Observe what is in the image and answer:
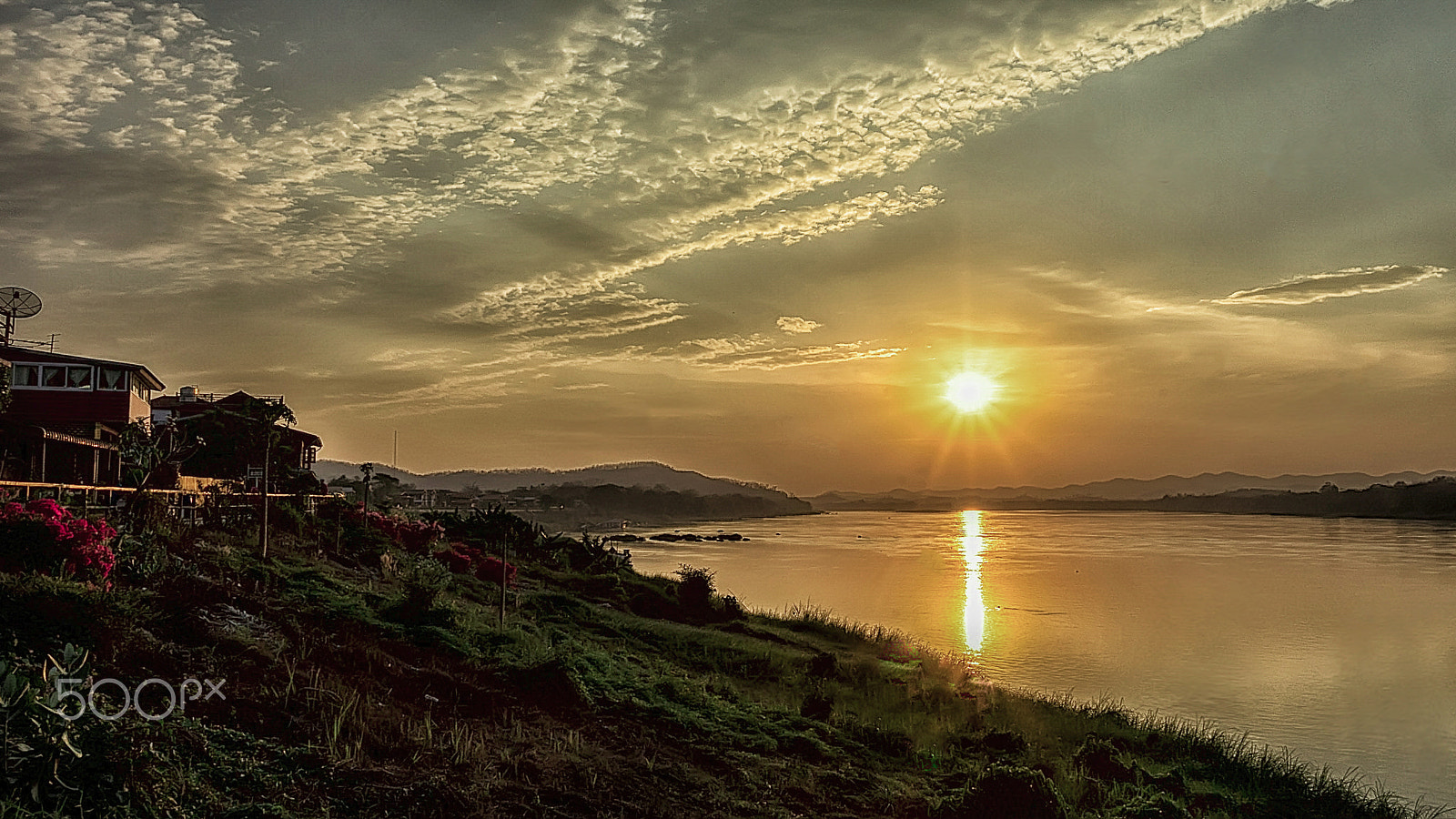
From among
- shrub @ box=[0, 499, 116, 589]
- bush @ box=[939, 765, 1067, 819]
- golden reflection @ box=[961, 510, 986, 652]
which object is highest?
shrub @ box=[0, 499, 116, 589]

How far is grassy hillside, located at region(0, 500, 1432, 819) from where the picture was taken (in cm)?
897

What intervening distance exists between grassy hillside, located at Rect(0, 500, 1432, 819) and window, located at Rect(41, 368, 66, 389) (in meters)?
21.1

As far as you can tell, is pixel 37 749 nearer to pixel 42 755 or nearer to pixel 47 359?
pixel 42 755

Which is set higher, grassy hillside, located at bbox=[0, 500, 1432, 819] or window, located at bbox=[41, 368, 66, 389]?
window, located at bbox=[41, 368, 66, 389]

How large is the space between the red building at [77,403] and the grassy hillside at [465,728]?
1854cm

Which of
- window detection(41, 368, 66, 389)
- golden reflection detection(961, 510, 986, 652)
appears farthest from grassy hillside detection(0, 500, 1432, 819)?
window detection(41, 368, 66, 389)

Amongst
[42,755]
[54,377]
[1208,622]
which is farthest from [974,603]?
[42,755]

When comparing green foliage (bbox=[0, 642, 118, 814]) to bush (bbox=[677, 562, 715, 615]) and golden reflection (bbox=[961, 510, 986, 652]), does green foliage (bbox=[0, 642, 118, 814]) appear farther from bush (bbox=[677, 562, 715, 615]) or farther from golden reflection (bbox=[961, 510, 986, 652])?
golden reflection (bbox=[961, 510, 986, 652])

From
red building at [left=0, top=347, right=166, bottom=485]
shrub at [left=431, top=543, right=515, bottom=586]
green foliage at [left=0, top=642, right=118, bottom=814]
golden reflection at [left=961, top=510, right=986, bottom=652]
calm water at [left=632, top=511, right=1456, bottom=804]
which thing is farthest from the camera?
golden reflection at [left=961, top=510, right=986, bottom=652]

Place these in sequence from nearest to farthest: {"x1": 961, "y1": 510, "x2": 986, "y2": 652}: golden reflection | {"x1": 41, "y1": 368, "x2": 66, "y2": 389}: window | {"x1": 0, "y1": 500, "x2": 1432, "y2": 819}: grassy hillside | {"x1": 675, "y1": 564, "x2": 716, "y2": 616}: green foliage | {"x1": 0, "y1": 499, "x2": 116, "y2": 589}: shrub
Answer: {"x1": 0, "y1": 500, "x2": 1432, "y2": 819}: grassy hillside, {"x1": 0, "y1": 499, "x2": 116, "y2": 589}: shrub, {"x1": 41, "y1": 368, "x2": 66, "y2": 389}: window, {"x1": 675, "y1": 564, "x2": 716, "y2": 616}: green foliage, {"x1": 961, "y1": 510, "x2": 986, "y2": 652}: golden reflection

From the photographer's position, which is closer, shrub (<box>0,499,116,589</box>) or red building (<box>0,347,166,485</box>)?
shrub (<box>0,499,116,589</box>)

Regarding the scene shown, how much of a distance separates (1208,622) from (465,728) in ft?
172

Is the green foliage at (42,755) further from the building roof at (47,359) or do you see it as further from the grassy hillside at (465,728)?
the building roof at (47,359)

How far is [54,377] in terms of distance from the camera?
3997 cm
